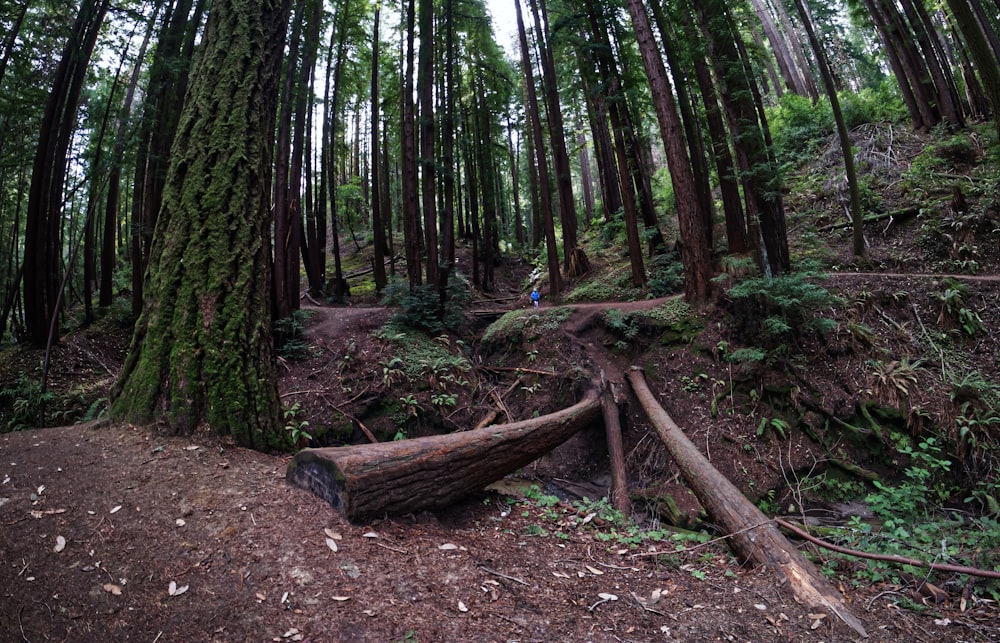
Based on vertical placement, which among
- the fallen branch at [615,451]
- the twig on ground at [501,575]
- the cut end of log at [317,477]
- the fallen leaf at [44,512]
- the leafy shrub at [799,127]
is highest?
the leafy shrub at [799,127]

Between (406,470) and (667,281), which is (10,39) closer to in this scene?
(406,470)

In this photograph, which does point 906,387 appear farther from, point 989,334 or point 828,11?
point 828,11

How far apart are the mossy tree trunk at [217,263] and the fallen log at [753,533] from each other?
4211 millimetres

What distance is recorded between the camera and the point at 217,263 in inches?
152

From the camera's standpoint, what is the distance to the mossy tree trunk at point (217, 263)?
3633mm

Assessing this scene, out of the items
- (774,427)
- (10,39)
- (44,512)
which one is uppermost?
(10,39)

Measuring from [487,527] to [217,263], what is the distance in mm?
3442

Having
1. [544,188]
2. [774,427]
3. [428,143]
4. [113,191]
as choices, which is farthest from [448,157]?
[774,427]

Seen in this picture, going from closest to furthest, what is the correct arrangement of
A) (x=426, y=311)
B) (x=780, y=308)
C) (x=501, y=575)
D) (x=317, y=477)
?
(x=501, y=575) → (x=317, y=477) → (x=780, y=308) → (x=426, y=311)

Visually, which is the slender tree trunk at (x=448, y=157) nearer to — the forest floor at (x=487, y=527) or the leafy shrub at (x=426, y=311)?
the leafy shrub at (x=426, y=311)

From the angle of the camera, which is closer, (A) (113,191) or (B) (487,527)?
(B) (487,527)

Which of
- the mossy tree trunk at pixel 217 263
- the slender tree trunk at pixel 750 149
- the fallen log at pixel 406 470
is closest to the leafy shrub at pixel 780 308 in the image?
the slender tree trunk at pixel 750 149

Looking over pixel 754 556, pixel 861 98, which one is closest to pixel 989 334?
pixel 754 556

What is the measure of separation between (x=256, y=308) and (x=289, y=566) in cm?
249
